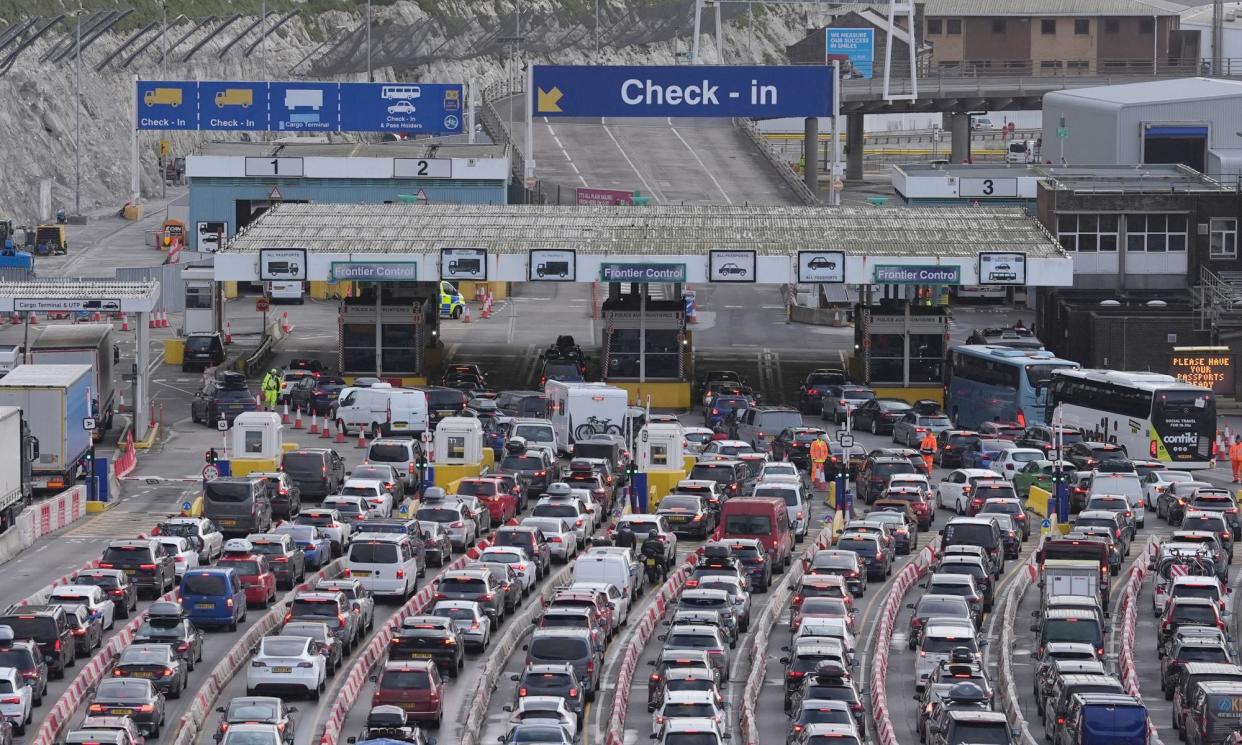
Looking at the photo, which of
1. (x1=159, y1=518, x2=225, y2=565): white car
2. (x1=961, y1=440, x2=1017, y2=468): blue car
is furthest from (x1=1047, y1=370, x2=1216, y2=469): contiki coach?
(x1=159, y1=518, x2=225, y2=565): white car

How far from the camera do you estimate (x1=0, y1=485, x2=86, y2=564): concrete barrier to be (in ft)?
194

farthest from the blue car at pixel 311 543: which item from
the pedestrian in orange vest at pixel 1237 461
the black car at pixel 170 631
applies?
the pedestrian in orange vest at pixel 1237 461

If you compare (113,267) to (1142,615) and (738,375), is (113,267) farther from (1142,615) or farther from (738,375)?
(1142,615)

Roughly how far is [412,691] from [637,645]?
7034mm

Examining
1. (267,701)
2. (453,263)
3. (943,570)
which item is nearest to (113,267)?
(453,263)

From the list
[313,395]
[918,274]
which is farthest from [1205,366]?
[313,395]

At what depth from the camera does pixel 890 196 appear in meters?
144

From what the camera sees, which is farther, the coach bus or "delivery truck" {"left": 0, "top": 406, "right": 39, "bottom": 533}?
the coach bus

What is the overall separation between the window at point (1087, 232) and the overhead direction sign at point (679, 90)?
522 inches

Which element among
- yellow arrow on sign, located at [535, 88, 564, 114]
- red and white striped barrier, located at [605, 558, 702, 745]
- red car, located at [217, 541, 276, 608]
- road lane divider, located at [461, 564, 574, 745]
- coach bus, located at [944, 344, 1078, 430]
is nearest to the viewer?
red and white striped barrier, located at [605, 558, 702, 745]

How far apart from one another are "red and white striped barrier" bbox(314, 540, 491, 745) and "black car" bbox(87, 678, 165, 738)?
261 cm

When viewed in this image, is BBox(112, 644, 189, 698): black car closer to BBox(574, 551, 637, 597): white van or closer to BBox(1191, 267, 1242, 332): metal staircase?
BBox(574, 551, 637, 597): white van

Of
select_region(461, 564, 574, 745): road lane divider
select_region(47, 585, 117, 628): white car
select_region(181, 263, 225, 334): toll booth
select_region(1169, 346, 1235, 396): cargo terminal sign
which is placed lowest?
select_region(461, 564, 574, 745): road lane divider

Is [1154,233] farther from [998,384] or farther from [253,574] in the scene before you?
[253,574]
